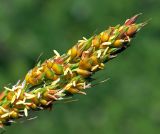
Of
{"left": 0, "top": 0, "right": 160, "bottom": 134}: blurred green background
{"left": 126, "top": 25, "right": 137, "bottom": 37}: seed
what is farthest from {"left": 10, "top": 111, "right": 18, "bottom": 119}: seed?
{"left": 0, "top": 0, "right": 160, "bottom": 134}: blurred green background

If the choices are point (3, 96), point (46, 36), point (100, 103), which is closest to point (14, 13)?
point (46, 36)

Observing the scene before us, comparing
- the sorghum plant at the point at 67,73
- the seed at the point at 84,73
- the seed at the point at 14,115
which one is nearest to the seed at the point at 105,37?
the sorghum plant at the point at 67,73

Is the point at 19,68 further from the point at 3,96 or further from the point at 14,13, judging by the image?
the point at 3,96

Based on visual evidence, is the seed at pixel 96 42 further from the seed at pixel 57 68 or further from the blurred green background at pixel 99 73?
the blurred green background at pixel 99 73

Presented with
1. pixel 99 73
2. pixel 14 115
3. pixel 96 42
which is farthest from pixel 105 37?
pixel 99 73

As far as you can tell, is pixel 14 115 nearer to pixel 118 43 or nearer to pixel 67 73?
pixel 67 73

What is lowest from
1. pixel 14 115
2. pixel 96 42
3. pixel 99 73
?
pixel 14 115
